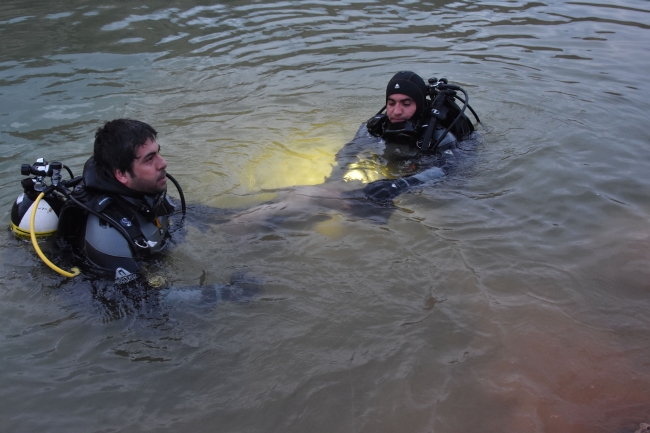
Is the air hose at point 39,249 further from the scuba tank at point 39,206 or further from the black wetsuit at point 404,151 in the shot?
the black wetsuit at point 404,151

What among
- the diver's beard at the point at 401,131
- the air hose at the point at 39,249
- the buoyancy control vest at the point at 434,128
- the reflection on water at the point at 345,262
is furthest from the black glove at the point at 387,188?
the air hose at the point at 39,249

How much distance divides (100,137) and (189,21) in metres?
8.49

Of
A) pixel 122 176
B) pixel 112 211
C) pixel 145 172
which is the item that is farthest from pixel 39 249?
pixel 145 172

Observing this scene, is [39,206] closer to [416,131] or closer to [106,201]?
[106,201]

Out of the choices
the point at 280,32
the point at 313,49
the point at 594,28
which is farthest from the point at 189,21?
the point at 594,28

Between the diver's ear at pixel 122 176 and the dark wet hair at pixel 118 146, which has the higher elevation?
the dark wet hair at pixel 118 146

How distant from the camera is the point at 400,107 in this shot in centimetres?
589

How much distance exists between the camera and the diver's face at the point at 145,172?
3.78 m

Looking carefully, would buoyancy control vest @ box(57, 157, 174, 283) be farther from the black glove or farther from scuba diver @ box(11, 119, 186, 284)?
the black glove

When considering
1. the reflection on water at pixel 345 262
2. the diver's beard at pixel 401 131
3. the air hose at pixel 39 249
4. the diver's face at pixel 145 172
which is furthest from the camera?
the diver's beard at pixel 401 131

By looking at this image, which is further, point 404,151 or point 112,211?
point 404,151

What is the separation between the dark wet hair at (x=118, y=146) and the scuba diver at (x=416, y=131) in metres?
2.45

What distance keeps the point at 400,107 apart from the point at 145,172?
3055mm

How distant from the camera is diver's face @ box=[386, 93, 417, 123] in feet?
19.2
